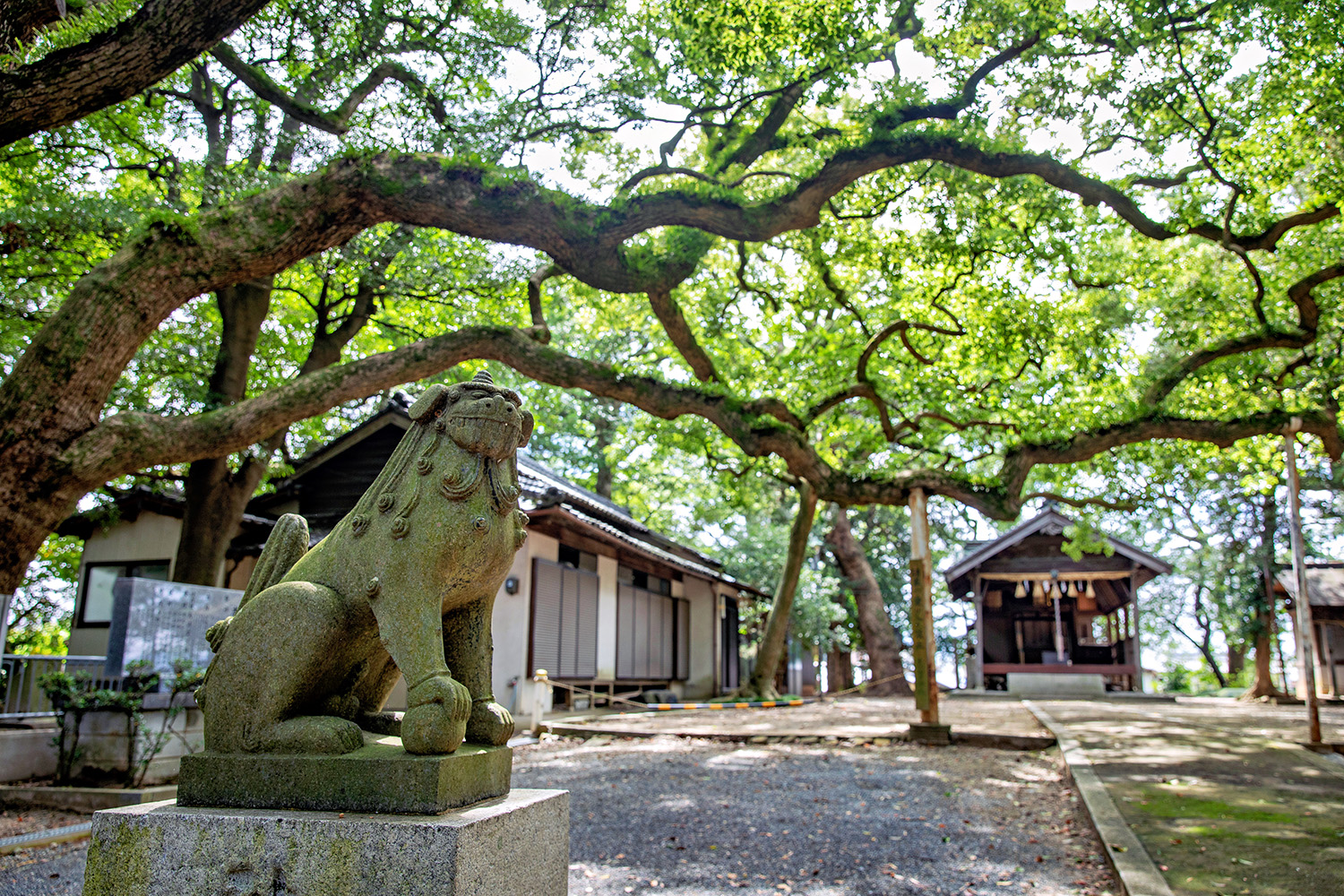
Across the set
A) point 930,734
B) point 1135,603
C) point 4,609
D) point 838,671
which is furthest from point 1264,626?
point 4,609

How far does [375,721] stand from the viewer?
3.10 meters

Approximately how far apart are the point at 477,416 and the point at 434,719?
102cm

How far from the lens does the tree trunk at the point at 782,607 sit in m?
17.9

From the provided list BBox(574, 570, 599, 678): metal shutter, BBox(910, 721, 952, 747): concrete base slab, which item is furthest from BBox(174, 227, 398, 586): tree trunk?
BBox(910, 721, 952, 747): concrete base slab

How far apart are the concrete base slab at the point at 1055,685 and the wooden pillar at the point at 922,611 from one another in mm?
12289

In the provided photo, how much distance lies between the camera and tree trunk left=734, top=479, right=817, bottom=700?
17906mm

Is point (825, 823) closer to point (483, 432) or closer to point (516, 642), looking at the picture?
point (483, 432)

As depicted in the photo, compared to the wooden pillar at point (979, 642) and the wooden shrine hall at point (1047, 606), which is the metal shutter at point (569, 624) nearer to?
the wooden shrine hall at point (1047, 606)

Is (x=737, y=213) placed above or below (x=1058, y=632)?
above

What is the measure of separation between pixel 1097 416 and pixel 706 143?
6.92m

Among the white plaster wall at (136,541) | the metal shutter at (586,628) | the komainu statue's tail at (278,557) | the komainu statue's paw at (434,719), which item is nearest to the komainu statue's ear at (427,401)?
the komainu statue's tail at (278,557)

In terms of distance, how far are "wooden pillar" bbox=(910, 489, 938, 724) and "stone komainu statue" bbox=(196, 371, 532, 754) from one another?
8.23 m

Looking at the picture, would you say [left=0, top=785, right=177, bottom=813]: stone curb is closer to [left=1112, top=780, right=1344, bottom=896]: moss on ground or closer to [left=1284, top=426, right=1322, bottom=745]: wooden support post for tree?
[left=1112, top=780, right=1344, bottom=896]: moss on ground

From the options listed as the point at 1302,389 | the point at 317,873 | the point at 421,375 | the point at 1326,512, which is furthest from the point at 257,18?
the point at 1326,512
